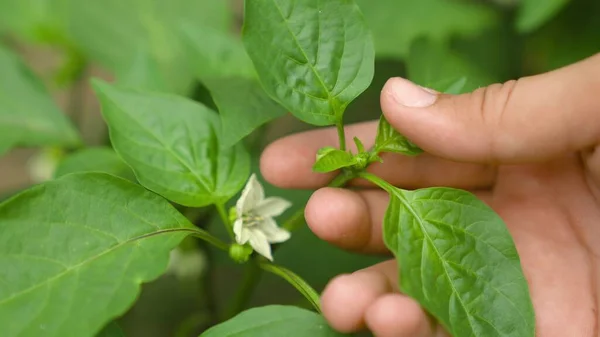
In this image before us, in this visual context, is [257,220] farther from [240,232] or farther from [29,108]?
[29,108]

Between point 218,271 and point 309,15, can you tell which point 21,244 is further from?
point 218,271

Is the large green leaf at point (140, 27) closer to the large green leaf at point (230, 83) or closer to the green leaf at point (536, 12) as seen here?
the large green leaf at point (230, 83)

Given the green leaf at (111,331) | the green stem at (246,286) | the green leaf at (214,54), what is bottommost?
the green stem at (246,286)

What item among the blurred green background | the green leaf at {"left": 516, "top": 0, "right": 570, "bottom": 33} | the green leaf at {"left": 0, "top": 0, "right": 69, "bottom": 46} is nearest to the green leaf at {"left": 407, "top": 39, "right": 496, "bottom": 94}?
the blurred green background

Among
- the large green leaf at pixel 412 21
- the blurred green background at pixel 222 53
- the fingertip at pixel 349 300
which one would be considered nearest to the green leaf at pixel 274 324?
the fingertip at pixel 349 300

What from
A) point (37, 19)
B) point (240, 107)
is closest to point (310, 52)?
point (240, 107)

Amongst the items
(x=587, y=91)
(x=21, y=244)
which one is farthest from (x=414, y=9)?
(x=21, y=244)
